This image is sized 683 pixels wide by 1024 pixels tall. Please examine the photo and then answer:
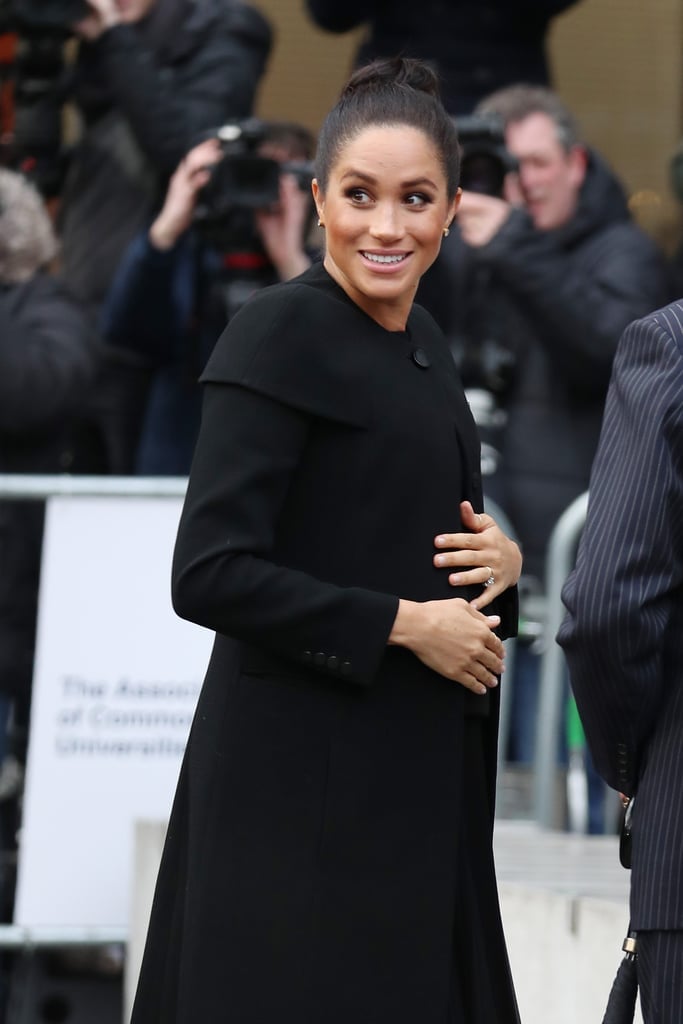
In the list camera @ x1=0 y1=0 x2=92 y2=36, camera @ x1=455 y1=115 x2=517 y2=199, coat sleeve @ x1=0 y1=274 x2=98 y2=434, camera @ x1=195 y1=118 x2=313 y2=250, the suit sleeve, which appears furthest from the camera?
camera @ x1=0 y1=0 x2=92 y2=36

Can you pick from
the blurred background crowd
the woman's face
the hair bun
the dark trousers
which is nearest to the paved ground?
the blurred background crowd

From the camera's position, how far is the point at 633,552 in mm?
2541

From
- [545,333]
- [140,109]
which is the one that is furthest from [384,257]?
[140,109]

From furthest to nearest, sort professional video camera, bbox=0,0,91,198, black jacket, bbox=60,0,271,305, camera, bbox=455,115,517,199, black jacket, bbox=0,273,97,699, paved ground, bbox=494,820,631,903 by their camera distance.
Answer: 1. professional video camera, bbox=0,0,91,198
2. black jacket, bbox=60,0,271,305
3. camera, bbox=455,115,517,199
4. black jacket, bbox=0,273,97,699
5. paved ground, bbox=494,820,631,903

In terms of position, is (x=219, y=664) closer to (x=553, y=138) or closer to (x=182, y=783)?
(x=182, y=783)

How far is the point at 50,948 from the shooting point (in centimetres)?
493

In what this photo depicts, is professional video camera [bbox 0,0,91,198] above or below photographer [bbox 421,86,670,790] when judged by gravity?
above

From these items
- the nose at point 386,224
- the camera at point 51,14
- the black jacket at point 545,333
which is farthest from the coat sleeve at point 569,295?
the nose at point 386,224

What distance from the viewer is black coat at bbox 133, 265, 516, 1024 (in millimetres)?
2398

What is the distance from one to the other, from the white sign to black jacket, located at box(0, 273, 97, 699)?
187 mm

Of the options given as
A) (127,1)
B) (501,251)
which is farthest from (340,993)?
(127,1)

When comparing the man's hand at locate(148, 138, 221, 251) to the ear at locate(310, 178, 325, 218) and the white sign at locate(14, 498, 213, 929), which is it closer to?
the white sign at locate(14, 498, 213, 929)

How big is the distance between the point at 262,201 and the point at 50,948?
2.15m

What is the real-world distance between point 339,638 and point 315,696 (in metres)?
0.09
